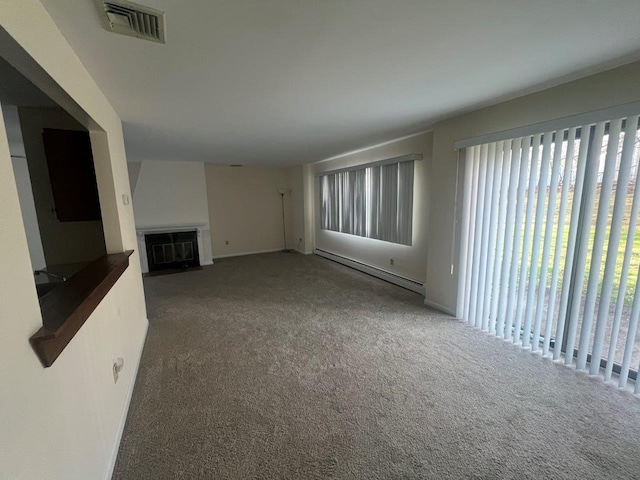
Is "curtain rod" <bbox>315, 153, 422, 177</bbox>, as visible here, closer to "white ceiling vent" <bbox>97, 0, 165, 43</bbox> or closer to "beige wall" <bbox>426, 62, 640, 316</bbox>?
"beige wall" <bbox>426, 62, 640, 316</bbox>

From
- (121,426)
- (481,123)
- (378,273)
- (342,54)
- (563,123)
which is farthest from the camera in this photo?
(378,273)

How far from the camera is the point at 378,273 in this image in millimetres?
4605

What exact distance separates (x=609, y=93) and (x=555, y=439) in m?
2.20

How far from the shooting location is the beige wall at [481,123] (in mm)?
1785

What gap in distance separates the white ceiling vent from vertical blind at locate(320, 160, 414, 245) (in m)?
3.20

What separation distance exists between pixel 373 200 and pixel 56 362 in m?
4.12

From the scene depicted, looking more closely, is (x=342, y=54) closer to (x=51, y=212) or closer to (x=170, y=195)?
(x=51, y=212)

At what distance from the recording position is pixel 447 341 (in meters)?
2.56

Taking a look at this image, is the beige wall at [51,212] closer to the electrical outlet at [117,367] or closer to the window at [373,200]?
the electrical outlet at [117,367]

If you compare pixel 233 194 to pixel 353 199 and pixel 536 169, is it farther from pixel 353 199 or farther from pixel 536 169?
pixel 536 169

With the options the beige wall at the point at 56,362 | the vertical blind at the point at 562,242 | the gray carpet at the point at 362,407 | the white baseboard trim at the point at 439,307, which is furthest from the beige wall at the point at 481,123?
the beige wall at the point at 56,362

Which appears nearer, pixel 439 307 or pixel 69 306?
pixel 69 306

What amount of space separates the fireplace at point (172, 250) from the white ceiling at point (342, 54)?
10.8 feet

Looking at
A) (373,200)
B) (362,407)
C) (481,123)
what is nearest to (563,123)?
(481,123)
